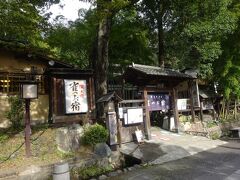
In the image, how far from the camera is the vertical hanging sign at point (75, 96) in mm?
14648

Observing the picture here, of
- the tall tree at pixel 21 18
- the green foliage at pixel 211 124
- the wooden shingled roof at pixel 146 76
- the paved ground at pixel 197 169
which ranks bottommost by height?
the paved ground at pixel 197 169

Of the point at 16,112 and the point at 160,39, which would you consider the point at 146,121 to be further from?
the point at 160,39

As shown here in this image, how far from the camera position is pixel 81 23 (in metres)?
23.8

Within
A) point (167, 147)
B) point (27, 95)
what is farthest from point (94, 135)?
point (167, 147)

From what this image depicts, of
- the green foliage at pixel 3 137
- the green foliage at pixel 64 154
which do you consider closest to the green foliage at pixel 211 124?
the green foliage at pixel 64 154

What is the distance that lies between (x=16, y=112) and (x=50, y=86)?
2085mm

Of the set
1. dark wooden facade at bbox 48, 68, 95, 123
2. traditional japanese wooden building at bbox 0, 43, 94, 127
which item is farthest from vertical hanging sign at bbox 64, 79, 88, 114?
dark wooden facade at bbox 48, 68, 95, 123

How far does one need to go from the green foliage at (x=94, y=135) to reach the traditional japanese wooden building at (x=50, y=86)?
4.25ft

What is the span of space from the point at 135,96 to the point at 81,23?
24.7 feet

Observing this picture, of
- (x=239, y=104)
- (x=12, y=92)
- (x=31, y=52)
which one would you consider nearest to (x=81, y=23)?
(x=31, y=52)

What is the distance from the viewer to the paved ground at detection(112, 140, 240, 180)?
11359 mm

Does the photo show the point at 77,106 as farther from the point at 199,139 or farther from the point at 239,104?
the point at 239,104

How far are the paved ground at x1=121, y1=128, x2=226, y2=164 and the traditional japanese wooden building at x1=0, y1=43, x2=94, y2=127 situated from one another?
10.7 ft

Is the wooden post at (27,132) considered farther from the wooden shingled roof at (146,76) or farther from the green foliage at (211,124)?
the green foliage at (211,124)
